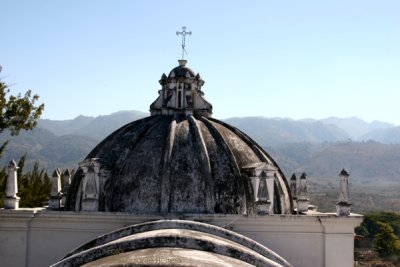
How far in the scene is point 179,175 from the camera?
18.6m

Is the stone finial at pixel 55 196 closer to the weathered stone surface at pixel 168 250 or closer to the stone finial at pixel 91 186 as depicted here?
the stone finial at pixel 91 186

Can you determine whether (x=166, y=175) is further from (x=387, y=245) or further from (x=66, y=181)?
(x=387, y=245)

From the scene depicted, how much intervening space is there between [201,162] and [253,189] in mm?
1917

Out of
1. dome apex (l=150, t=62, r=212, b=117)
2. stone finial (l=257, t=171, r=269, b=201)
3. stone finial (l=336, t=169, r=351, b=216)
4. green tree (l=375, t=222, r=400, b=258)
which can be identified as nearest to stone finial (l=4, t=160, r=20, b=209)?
dome apex (l=150, t=62, r=212, b=117)

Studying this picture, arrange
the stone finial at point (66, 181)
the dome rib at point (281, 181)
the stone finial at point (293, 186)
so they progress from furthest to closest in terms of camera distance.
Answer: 1. the stone finial at point (293, 186)
2. the stone finial at point (66, 181)
3. the dome rib at point (281, 181)

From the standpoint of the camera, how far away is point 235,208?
1866 cm

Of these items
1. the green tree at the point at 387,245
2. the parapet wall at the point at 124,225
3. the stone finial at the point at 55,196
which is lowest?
the green tree at the point at 387,245

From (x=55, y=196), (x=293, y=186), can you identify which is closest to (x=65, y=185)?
(x=55, y=196)

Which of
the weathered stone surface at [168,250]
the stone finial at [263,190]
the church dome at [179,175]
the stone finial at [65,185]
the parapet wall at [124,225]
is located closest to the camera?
the weathered stone surface at [168,250]

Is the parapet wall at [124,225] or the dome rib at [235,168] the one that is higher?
the dome rib at [235,168]

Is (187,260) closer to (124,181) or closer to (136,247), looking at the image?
(136,247)

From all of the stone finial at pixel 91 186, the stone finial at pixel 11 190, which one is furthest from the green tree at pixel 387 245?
the stone finial at pixel 11 190

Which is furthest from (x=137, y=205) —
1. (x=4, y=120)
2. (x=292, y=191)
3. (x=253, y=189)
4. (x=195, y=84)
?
(x=4, y=120)

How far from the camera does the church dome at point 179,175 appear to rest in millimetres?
18422
